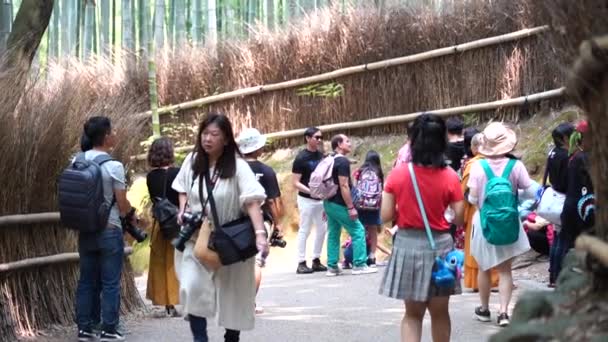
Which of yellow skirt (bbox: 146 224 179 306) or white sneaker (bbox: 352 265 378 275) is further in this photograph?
white sneaker (bbox: 352 265 378 275)

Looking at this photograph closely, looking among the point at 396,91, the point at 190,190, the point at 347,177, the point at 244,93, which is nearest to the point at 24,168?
the point at 190,190

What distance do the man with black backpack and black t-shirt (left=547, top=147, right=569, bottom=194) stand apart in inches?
140

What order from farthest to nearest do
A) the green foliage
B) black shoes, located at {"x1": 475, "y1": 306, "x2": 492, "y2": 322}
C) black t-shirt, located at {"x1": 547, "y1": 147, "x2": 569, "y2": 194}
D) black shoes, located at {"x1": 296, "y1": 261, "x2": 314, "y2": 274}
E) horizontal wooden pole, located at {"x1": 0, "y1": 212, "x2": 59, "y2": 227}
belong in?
the green foliage
black shoes, located at {"x1": 296, "y1": 261, "x2": 314, "y2": 274}
black t-shirt, located at {"x1": 547, "y1": 147, "x2": 569, "y2": 194}
black shoes, located at {"x1": 475, "y1": 306, "x2": 492, "y2": 322}
horizontal wooden pole, located at {"x1": 0, "y1": 212, "x2": 59, "y2": 227}

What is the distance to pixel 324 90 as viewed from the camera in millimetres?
16812

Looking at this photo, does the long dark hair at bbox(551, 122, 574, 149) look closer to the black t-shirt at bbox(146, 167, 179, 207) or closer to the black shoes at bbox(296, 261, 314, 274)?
the black t-shirt at bbox(146, 167, 179, 207)

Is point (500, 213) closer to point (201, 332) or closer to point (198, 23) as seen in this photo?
point (201, 332)

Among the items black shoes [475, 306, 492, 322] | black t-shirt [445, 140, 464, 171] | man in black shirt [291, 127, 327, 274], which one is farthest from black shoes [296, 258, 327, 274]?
Result: black shoes [475, 306, 492, 322]

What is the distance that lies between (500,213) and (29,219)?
3.36 m

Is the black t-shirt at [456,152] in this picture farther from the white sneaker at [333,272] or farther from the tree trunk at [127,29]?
the tree trunk at [127,29]

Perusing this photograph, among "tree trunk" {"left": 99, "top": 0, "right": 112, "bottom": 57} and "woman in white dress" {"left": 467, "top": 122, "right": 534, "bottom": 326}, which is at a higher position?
"tree trunk" {"left": 99, "top": 0, "right": 112, "bottom": 57}

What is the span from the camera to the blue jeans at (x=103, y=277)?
7.31 m

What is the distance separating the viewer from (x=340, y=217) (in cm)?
1199

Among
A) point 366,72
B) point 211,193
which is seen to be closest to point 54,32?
point 366,72

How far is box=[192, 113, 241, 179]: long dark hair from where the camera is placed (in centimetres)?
611
